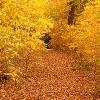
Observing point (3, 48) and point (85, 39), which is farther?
point (85, 39)

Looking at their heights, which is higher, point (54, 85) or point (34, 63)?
point (34, 63)

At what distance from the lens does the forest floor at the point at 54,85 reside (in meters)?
15.5

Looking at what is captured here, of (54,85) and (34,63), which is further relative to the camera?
(34,63)

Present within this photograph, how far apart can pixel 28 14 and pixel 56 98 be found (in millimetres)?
5051

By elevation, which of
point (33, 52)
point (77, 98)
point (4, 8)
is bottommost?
point (77, 98)

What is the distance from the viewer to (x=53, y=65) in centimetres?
2322

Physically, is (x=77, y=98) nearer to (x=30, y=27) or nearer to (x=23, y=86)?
(x=23, y=86)

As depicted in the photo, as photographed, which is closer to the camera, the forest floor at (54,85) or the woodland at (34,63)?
the woodland at (34,63)

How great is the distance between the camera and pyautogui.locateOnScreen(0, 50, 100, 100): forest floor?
51.0 feet

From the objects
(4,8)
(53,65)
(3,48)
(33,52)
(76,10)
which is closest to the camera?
(3,48)

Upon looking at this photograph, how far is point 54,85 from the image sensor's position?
18.0 m

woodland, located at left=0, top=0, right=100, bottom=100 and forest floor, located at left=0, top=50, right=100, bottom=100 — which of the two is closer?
woodland, located at left=0, top=0, right=100, bottom=100

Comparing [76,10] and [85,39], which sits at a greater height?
[76,10]

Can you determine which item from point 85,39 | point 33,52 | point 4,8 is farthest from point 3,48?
point 85,39
